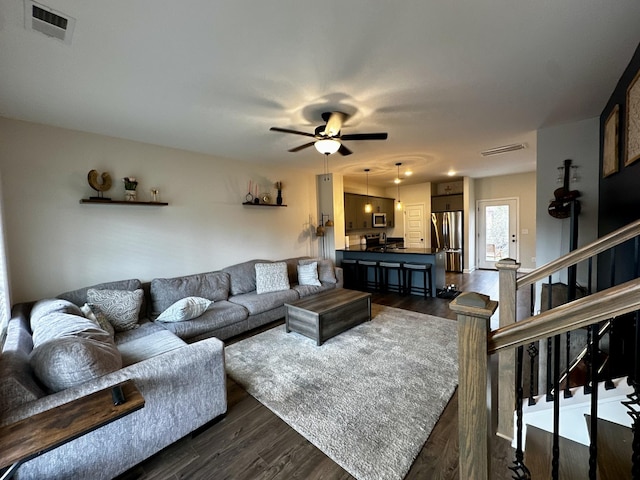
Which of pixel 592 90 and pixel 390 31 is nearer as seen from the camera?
pixel 390 31

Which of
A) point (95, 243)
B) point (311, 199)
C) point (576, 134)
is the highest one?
point (576, 134)

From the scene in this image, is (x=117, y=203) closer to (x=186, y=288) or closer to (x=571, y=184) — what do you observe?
(x=186, y=288)

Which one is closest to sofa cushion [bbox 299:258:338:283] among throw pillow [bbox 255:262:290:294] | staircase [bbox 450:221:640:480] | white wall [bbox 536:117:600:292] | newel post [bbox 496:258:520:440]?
throw pillow [bbox 255:262:290:294]

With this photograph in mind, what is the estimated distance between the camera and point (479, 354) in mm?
862

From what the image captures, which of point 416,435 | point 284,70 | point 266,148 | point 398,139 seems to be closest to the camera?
point 416,435

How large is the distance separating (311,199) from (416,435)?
481 centimetres

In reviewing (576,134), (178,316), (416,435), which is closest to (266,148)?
(178,316)

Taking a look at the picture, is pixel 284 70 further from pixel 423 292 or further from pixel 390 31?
pixel 423 292

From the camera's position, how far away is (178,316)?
2914mm

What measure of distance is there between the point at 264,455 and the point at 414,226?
24.5ft

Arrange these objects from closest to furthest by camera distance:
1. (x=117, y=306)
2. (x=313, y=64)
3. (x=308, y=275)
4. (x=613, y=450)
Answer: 1. (x=613, y=450)
2. (x=313, y=64)
3. (x=117, y=306)
4. (x=308, y=275)

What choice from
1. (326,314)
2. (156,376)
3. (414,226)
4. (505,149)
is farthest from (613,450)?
(414,226)

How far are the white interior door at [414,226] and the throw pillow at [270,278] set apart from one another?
514 cm

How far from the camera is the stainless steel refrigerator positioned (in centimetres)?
707
